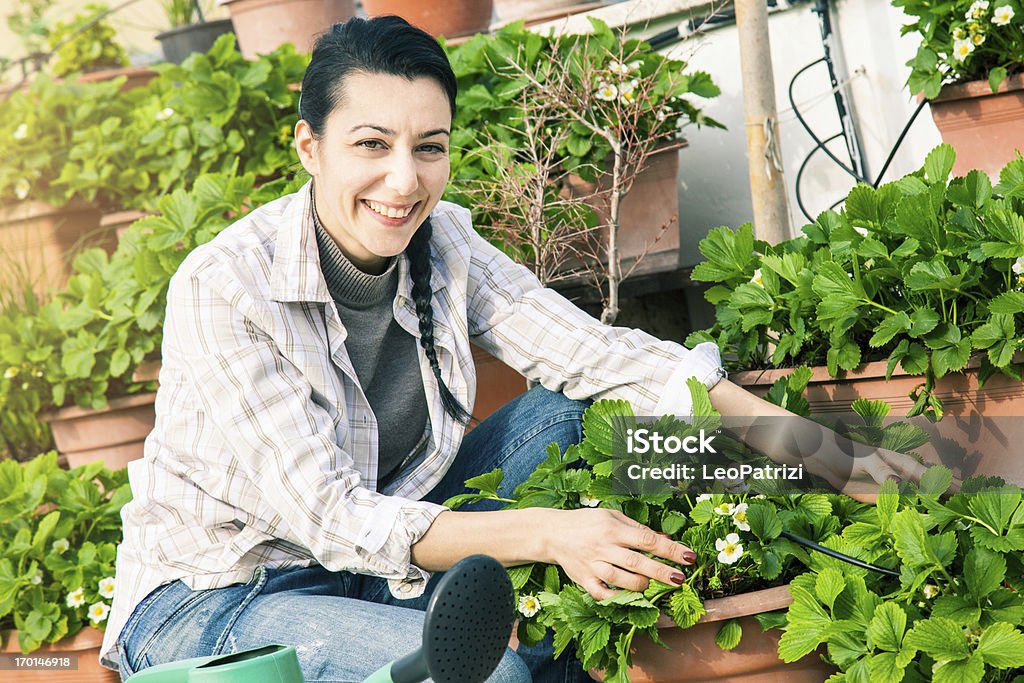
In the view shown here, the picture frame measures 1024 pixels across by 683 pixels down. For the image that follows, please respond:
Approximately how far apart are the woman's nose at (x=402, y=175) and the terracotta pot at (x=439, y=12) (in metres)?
1.78

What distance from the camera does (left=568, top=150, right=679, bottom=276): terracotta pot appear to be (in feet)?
9.13

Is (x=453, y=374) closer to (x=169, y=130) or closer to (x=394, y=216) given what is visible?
(x=394, y=216)

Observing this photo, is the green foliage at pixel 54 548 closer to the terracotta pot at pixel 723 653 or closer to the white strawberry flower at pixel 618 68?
the terracotta pot at pixel 723 653

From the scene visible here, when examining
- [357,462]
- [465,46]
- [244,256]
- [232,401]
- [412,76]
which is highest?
[465,46]

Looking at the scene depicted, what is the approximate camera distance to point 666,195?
9.20 feet

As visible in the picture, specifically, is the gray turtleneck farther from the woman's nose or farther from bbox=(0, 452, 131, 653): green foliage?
bbox=(0, 452, 131, 653): green foliage

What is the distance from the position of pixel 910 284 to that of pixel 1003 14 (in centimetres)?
67

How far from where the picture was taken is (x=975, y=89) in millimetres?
2209

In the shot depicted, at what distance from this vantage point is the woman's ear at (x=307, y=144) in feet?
5.81

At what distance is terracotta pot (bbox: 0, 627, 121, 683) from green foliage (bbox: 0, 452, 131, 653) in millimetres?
21

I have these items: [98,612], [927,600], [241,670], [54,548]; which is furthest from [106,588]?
[927,600]

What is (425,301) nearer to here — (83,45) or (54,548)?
(54,548)

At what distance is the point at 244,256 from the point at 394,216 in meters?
0.23

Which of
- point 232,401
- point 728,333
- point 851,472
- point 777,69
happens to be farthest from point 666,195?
point 232,401
